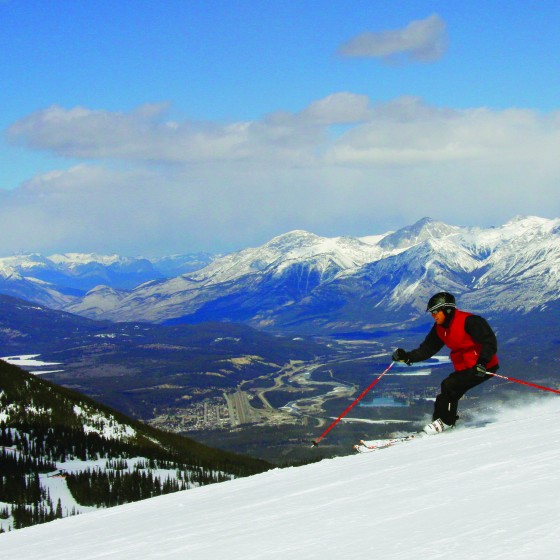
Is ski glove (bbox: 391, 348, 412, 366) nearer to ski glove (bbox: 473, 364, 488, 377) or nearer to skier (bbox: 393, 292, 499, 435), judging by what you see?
skier (bbox: 393, 292, 499, 435)

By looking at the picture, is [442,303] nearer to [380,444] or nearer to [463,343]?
[463,343]

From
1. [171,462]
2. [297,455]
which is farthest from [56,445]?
[297,455]

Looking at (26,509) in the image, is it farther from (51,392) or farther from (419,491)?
(51,392)

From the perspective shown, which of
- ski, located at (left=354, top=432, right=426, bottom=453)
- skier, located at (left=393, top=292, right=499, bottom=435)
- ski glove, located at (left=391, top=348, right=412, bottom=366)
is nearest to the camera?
skier, located at (left=393, top=292, right=499, bottom=435)

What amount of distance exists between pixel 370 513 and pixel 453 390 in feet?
28.8

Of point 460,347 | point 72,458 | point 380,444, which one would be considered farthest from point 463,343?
point 72,458

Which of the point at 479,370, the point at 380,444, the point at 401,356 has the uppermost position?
the point at 401,356

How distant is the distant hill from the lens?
5834 centimetres

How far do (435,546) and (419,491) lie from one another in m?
3.36

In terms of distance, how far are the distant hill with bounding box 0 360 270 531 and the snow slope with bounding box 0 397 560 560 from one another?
3589cm

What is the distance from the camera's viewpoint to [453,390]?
18422 mm

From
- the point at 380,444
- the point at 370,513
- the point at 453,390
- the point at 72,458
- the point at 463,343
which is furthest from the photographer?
the point at 72,458

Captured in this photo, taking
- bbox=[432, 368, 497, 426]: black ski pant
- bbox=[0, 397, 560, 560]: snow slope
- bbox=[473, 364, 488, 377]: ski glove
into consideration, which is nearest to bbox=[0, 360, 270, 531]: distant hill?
bbox=[0, 397, 560, 560]: snow slope

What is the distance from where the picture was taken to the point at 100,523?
610 inches
